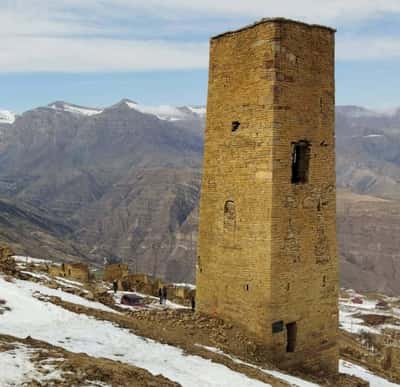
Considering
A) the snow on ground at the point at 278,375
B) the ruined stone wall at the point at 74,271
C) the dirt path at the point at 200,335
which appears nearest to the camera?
the dirt path at the point at 200,335

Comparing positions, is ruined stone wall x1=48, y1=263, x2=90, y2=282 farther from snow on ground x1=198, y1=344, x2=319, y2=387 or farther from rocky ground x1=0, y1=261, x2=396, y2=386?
snow on ground x1=198, y1=344, x2=319, y2=387

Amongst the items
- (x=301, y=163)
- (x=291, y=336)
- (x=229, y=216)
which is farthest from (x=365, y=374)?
(x=301, y=163)

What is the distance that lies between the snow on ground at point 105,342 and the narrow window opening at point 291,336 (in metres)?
4.57

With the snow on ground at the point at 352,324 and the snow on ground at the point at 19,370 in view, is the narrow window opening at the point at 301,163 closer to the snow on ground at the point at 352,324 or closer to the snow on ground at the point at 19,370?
the snow on ground at the point at 19,370

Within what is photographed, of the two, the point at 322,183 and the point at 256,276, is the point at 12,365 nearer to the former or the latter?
the point at 256,276

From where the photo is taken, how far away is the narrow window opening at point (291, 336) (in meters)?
16.1

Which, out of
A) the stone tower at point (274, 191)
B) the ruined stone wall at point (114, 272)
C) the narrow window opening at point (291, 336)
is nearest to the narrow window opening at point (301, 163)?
the stone tower at point (274, 191)

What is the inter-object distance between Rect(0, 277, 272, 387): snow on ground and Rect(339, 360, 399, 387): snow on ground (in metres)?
8.86

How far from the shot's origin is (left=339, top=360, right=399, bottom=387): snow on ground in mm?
18750

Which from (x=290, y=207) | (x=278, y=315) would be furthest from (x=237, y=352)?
(x=290, y=207)

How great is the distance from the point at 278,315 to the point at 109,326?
483 cm

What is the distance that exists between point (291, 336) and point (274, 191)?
4.38 metres

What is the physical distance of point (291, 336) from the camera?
16172 millimetres

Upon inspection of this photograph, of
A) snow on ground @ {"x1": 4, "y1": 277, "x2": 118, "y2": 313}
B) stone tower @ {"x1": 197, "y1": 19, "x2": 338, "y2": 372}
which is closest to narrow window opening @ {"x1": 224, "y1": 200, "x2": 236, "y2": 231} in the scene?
stone tower @ {"x1": 197, "y1": 19, "x2": 338, "y2": 372}
